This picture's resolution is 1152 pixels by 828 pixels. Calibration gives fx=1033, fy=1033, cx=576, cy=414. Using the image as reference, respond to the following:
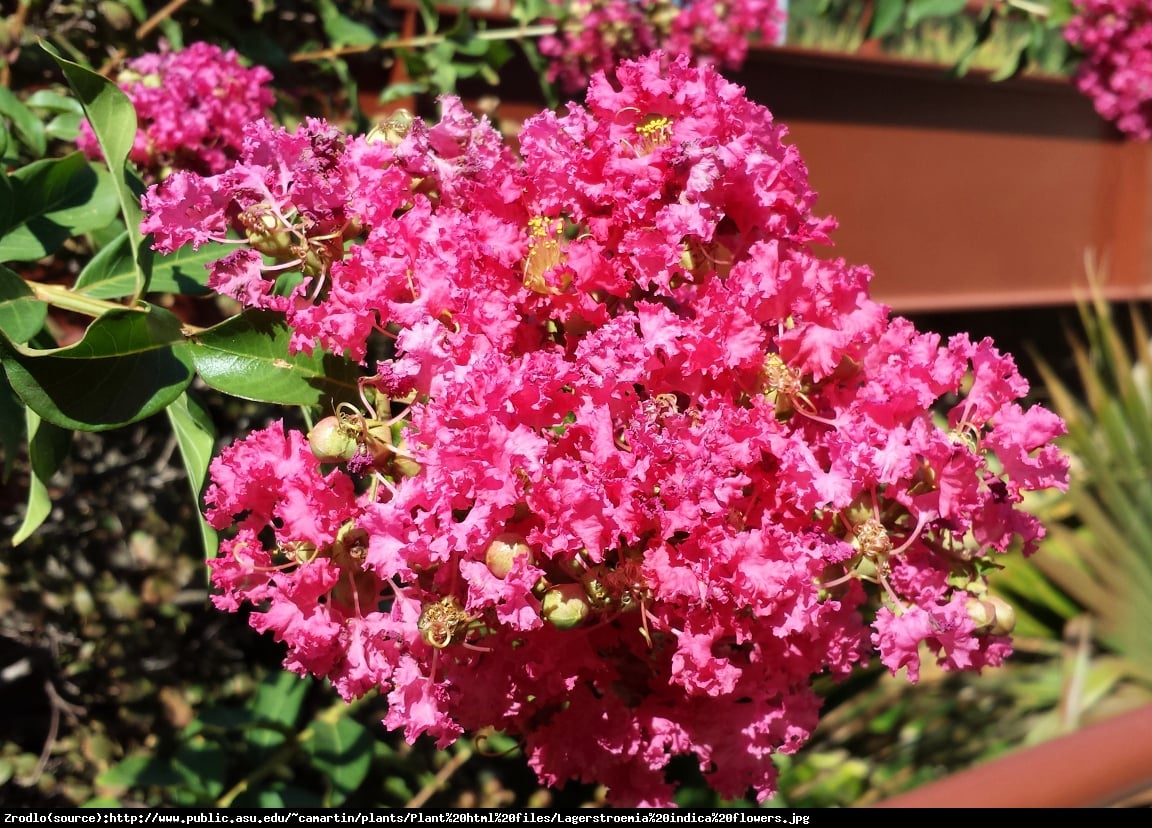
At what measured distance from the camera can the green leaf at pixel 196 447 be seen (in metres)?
0.81

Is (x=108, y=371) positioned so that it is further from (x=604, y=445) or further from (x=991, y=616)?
(x=991, y=616)

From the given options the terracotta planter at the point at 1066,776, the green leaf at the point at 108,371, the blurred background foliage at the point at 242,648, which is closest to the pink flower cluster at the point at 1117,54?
the blurred background foliage at the point at 242,648

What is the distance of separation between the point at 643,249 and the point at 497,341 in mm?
126

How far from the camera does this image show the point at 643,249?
74cm

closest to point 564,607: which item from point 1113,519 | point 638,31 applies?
point 638,31

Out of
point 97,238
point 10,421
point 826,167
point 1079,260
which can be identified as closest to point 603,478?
point 10,421

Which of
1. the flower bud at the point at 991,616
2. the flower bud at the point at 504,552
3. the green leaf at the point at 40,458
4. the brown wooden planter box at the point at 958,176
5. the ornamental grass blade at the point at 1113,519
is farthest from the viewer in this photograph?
the brown wooden planter box at the point at 958,176

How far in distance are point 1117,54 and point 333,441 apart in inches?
93.7

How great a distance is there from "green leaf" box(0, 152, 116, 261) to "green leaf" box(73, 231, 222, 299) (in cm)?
8

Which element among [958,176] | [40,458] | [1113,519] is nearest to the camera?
[40,458]

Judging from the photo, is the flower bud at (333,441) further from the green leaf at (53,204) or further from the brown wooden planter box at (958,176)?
the brown wooden planter box at (958,176)

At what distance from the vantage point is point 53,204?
1050 mm

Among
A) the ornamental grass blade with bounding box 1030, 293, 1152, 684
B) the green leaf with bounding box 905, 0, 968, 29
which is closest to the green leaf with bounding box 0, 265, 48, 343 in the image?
the green leaf with bounding box 905, 0, 968, 29

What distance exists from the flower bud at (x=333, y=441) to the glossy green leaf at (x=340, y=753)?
829mm
